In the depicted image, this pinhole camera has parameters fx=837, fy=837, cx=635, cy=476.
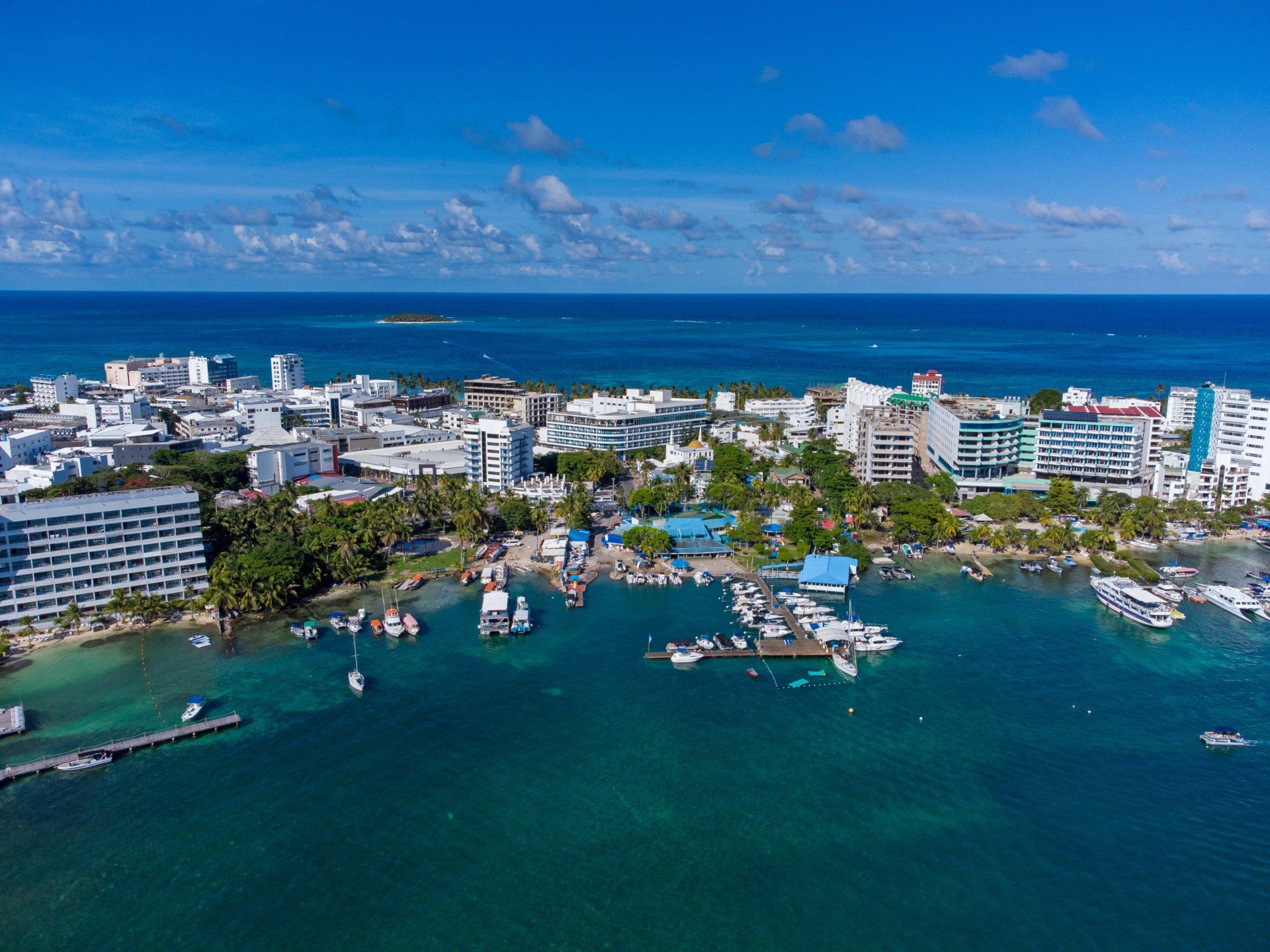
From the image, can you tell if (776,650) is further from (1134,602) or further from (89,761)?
(89,761)

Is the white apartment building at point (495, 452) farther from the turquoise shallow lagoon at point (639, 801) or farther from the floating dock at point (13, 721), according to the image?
the floating dock at point (13, 721)

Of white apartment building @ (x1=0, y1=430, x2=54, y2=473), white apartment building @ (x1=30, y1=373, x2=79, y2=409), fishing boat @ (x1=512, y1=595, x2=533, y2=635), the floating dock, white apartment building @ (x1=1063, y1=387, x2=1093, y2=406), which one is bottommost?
the floating dock

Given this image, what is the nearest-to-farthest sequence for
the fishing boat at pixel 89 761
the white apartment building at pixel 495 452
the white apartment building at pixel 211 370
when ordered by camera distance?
1. the fishing boat at pixel 89 761
2. the white apartment building at pixel 495 452
3. the white apartment building at pixel 211 370

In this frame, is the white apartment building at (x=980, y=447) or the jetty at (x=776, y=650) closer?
the jetty at (x=776, y=650)

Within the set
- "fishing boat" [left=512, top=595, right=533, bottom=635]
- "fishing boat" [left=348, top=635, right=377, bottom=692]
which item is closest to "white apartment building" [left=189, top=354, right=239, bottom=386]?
"fishing boat" [left=512, top=595, right=533, bottom=635]

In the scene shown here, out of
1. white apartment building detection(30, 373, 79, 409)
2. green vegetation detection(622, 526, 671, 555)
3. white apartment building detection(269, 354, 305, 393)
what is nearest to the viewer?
green vegetation detection(622, 526, 671, 555)

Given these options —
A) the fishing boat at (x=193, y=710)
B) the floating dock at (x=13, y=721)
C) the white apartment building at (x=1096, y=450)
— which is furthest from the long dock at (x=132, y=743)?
the white apartment building at (x=1096, y=450)

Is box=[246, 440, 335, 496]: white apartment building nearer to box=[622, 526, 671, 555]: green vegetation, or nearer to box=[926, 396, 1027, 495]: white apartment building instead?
box=[622, 526, 671, 555]: green vegetation
